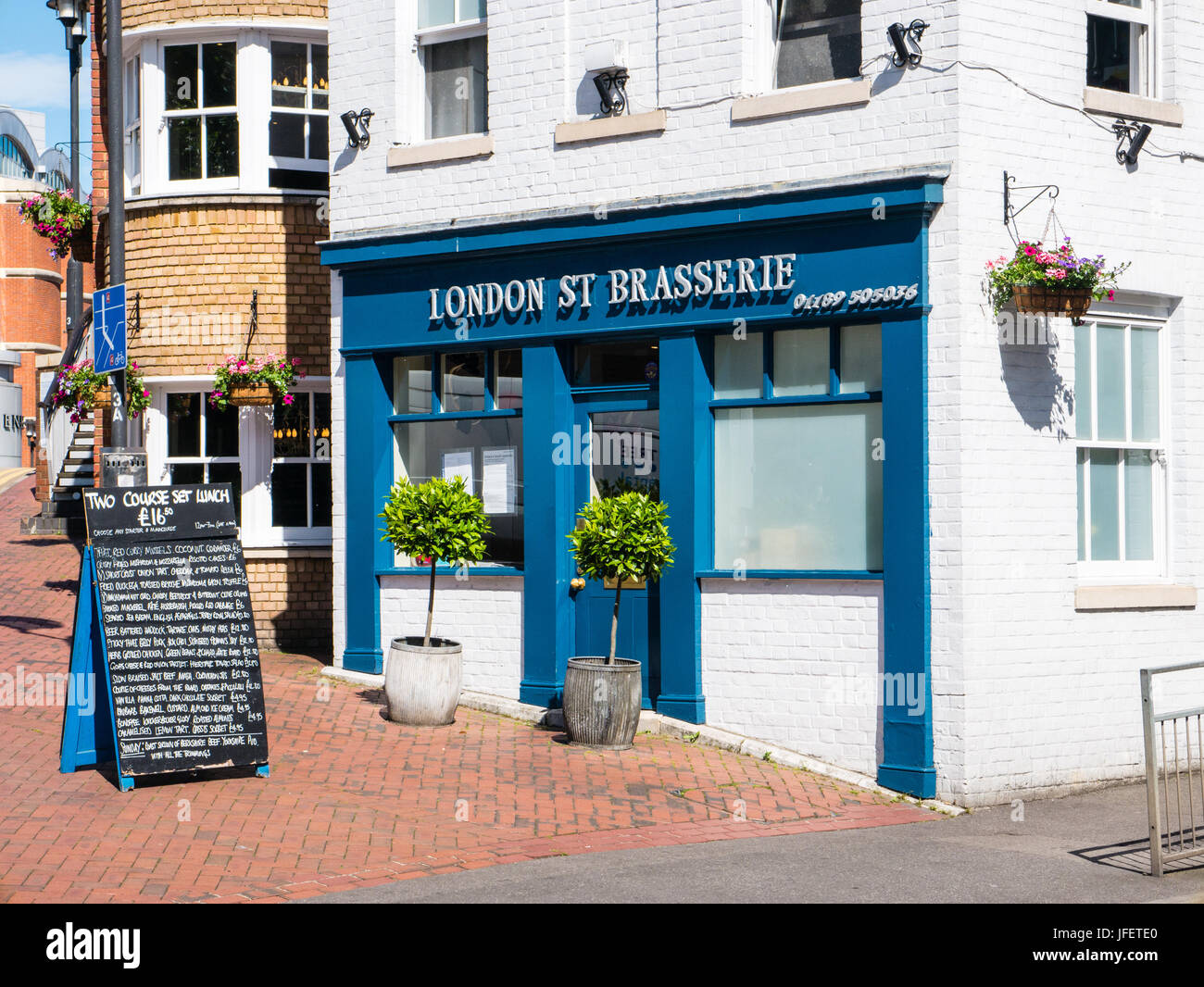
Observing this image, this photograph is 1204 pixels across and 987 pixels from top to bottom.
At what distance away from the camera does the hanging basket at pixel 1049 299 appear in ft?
32.4

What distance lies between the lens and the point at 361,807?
8.95 m

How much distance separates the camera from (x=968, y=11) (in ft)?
32.8

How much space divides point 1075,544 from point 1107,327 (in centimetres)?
174

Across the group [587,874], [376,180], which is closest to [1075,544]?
[587,874]

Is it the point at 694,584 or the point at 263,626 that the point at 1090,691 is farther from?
the point at 263,626

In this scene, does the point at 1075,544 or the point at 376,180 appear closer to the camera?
the point at 1075,544

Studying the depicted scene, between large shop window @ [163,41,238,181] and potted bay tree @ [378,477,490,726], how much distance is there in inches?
202

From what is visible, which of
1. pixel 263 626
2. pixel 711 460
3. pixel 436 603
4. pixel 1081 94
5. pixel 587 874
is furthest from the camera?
pixel 263 626

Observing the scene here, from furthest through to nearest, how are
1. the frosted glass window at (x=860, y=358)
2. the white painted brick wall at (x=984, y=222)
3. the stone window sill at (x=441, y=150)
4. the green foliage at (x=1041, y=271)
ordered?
the stone window sill at (x=441, y=150) < the frosted glass window at (x=860, y=358) < the white painted brick wall at (x=984, y=222) < the green foliage at (x=1041, y=271)

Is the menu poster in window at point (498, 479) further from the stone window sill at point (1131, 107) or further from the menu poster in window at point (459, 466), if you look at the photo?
the stone window sill at point (1131, 107)

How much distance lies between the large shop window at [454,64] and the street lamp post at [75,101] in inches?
247

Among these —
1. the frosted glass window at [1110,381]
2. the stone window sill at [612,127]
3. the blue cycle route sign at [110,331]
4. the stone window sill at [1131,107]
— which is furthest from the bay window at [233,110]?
the frosted glass window at [1110,381]

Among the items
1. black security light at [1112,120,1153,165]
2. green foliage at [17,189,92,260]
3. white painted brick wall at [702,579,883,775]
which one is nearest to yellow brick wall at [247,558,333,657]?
green foliage at [17,189,92,260]

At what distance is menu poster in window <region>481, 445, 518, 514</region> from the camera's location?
1238 cm
